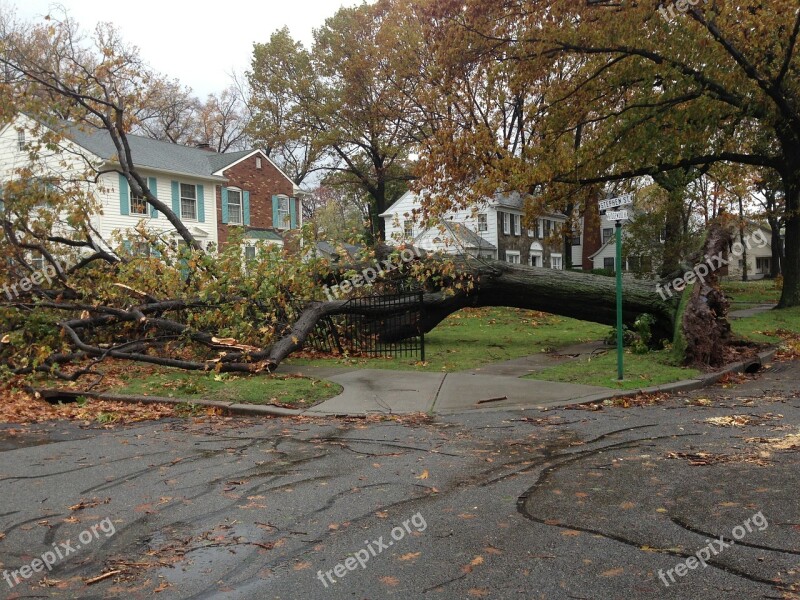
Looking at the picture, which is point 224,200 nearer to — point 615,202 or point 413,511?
point 615,202

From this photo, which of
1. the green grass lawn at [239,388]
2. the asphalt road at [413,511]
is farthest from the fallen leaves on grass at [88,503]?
the green grass lawn at [239,388]

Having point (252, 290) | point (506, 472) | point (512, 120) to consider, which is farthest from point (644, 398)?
point (512, 120)

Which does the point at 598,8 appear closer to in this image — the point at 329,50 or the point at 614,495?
the point at 614,495

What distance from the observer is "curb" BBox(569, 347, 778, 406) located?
871 cm

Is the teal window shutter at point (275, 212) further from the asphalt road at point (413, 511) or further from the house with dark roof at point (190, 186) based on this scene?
the asphalt road at point (413, 511)

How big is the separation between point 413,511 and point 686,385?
21.1 ft

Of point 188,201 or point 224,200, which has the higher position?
point 224,200

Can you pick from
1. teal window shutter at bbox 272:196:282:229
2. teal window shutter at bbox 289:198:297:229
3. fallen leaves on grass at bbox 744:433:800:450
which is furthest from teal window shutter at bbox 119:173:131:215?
fallen leaves on grass at bbox 744:433:800:450

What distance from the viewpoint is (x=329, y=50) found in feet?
122

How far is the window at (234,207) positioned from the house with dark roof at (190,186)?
0.05m

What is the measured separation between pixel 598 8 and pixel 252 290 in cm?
1043

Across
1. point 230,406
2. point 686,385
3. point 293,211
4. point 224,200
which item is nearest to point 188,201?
point 224,200

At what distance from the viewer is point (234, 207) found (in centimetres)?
3152

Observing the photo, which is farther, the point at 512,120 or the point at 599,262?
the point at 599,262
